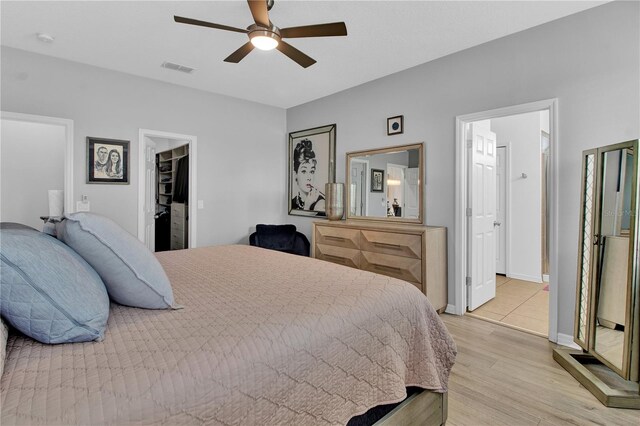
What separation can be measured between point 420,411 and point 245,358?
100 cm

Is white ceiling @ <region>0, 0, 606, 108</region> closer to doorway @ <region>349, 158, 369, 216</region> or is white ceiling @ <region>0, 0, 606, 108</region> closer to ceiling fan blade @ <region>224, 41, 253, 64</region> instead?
ceiling fan blade @ <region>224, 41, 253, 64</region>

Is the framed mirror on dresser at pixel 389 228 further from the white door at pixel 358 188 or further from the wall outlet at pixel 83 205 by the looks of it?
the wall outlet at pixel 83 205

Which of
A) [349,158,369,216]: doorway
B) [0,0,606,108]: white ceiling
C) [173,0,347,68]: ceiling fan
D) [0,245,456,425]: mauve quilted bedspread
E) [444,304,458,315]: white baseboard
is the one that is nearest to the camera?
[0,245,456,425]: mauve quilted bedspread

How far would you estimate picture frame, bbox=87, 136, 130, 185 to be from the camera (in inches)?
138

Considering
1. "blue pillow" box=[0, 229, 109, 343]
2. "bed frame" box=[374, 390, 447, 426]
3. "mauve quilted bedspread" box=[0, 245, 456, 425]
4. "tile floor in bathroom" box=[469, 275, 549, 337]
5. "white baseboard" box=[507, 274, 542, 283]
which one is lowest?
"tile floor in bathroom" box=[469, 275, 549, 337]

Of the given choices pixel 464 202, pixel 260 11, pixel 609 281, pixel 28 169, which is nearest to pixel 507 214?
pixel 464 202


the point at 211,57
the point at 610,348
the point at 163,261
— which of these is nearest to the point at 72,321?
the point at 163,261

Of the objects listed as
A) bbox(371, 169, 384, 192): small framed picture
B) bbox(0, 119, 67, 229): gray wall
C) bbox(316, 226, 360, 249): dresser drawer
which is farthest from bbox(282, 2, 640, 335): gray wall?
bbox(0, 119, 67, 229): gray wall

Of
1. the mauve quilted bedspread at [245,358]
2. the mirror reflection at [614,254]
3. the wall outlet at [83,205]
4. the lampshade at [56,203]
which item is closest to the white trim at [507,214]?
the mirror reflection at [614,254]

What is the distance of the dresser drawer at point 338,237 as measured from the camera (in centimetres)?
363

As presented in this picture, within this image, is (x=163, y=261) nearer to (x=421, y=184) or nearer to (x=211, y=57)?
(x=211, y=57)

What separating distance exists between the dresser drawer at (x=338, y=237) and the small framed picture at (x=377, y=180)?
2.20ft

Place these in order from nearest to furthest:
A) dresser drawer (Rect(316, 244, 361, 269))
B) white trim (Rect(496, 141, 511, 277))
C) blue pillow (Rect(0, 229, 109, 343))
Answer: blue pillow (Rect(0, 229, 109, 343)) < dresser drawer (Rect(316, 244, 361, 269)) < white trim (Rect(496, 141, 511, 277))

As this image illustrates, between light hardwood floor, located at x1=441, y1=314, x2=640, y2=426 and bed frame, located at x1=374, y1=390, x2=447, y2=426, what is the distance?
22 cm
